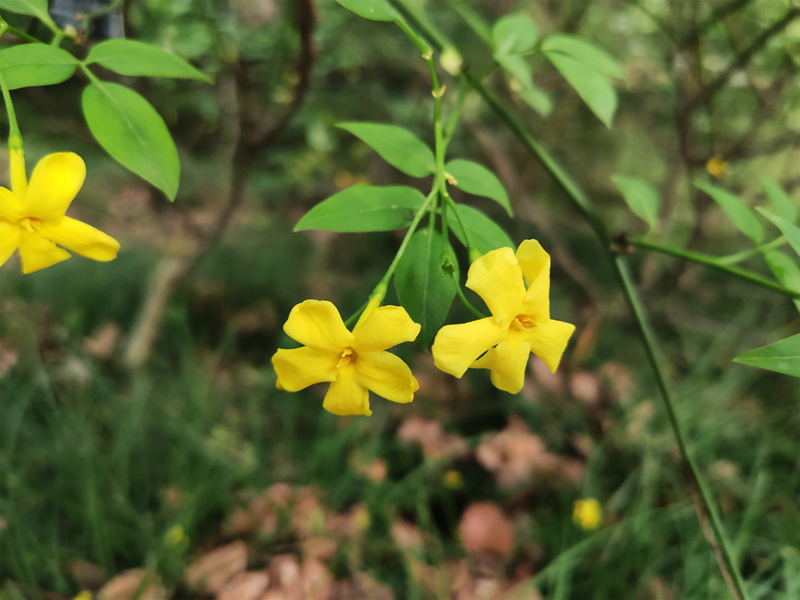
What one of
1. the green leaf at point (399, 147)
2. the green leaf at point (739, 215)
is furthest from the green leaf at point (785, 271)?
the green leaf at point (399, 147)

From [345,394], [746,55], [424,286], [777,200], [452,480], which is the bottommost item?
[452,480]

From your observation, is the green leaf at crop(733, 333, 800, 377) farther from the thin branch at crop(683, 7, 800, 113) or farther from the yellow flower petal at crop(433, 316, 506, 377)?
the thin branch at crop(683, 7, 800, 113)

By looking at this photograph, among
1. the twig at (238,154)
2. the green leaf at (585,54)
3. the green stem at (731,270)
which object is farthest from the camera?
the twig at (238,154)

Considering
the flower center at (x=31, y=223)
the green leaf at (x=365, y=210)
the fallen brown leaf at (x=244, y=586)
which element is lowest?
the fallen brown leaf at (x=244, y=586)

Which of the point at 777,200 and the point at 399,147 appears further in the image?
the point at 777,200

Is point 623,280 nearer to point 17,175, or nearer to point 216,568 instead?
point 17,175

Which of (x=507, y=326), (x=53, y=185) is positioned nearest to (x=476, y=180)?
(x=507, y=326)

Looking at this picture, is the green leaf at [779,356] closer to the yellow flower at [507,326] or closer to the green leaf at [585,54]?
the yellow flower at [507,326]
